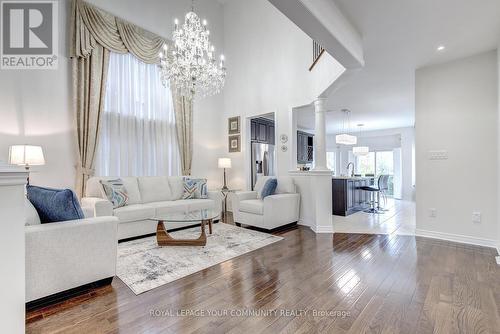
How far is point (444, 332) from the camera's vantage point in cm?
161

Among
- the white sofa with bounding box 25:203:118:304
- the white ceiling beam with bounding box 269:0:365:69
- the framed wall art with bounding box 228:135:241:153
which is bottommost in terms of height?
the white sofa with bounding box 25:203:118:304

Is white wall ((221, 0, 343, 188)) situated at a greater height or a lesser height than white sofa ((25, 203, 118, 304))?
greater

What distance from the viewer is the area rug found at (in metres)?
2.42

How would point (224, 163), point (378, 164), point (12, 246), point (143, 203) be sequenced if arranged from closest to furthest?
1. point (12, 246)
2. point (143, 203)
3. point (224, 163)
4. point (378, 164)

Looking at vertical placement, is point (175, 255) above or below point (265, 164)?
below

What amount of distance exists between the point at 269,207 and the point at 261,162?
2.20 metres

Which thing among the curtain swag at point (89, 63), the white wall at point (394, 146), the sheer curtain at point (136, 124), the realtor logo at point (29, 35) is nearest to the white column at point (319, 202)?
the sheer curtain at point (136, 124)

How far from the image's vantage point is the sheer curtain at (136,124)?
4.58 m

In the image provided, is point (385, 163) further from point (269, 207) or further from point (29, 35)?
point (29, 35)

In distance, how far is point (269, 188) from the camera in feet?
14.5

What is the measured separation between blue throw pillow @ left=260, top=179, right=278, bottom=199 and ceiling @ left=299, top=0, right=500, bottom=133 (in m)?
2.20

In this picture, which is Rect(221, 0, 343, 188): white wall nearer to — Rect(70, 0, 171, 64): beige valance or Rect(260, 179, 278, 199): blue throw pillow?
Rect(260, 179, 278, 199): blue throw pillow

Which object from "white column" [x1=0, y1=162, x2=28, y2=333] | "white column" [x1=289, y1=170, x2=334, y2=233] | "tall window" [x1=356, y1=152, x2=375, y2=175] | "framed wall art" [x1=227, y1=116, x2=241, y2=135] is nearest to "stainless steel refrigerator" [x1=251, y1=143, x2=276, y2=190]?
"framed wall art" [x1=227, y1=116, x2=241, y2=135]

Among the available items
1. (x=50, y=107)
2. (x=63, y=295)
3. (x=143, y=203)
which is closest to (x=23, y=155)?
(x=50, y=107)
